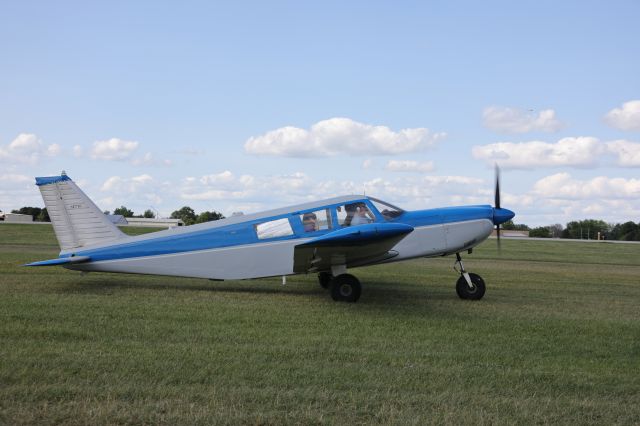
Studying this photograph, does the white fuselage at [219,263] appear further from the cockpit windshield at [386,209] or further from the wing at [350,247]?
the cockpit windshield at [386,209]

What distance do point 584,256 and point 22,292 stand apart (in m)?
31.8

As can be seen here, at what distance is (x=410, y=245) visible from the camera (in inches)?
481

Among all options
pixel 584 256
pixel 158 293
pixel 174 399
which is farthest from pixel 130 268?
pixel 584 256

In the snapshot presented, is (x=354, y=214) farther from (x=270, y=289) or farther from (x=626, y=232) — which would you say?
(x=626, y=232)

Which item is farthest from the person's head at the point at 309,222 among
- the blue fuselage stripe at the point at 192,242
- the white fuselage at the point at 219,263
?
the white fuselage at the point at 219,263

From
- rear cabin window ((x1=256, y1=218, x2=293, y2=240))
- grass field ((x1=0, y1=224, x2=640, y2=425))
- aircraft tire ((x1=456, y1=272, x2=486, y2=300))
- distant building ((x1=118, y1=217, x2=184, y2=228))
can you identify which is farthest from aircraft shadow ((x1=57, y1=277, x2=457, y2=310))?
distant building ((x1=118, y1=217, x2=184, y2=228))

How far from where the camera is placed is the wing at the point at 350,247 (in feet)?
32.9

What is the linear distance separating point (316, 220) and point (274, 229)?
84 centimetres

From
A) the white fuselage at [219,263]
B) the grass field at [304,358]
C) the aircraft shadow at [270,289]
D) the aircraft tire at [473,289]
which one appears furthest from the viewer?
the aircraft tire at [473,289]

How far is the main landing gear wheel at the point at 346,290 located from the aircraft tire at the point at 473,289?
245 cm

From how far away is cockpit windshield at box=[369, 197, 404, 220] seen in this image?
39.4 feet

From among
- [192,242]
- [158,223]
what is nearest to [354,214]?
[192,242]

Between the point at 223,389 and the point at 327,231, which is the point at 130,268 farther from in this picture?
the point at 223,389

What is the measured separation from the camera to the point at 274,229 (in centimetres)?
1194
